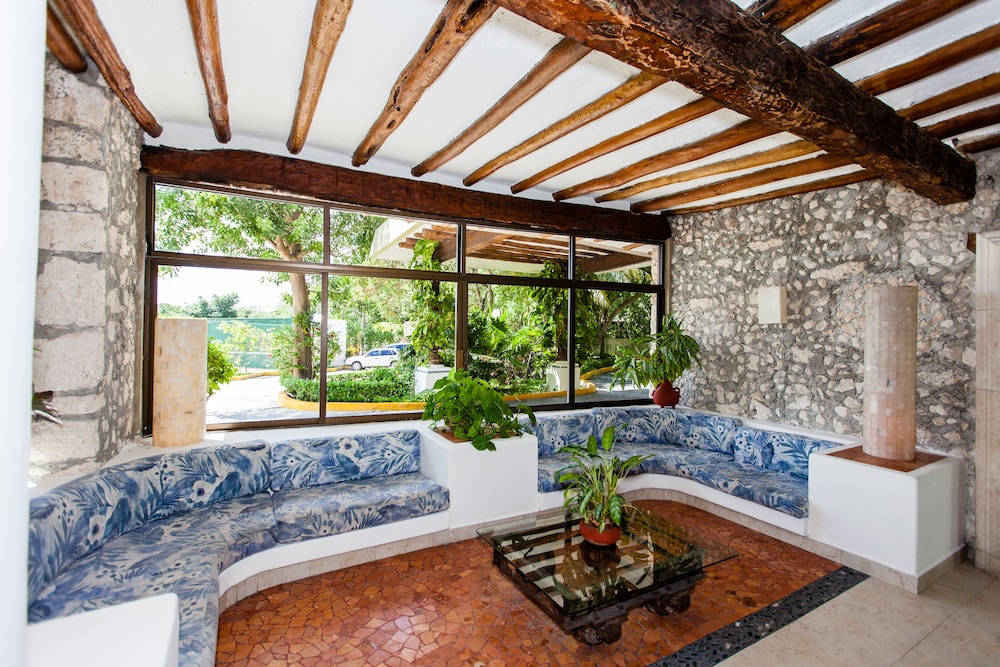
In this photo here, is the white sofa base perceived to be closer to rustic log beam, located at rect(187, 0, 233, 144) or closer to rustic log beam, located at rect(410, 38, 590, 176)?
rustic log beam, located at rect(410, 38, 590, 176)

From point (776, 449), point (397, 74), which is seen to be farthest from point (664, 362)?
point (397, 74)

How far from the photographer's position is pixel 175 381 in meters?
3.15

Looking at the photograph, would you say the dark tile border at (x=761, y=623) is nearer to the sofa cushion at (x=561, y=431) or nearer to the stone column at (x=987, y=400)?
the stone column at (x=987, y=400)

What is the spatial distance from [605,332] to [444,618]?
3734 mm

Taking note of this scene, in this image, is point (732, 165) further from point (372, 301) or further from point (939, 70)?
point (372, 301)

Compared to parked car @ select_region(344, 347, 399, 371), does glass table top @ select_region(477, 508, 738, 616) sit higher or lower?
lower

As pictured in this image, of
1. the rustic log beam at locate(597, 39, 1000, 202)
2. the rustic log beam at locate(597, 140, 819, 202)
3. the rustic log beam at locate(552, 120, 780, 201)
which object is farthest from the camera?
the rustic log beam at locate(597, 140, 819, 202)

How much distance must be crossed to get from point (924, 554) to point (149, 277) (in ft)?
17.2

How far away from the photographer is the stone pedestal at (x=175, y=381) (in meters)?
3.13

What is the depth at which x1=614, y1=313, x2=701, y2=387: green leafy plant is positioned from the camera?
15.9 feet

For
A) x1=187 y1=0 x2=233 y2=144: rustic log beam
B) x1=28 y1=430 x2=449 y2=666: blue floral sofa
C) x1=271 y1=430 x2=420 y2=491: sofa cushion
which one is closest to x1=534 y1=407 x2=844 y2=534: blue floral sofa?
x1=271 y1=430 x2=420 y2=491: sofa cushion

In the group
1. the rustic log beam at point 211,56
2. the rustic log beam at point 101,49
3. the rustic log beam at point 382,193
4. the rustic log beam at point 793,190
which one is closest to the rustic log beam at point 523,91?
the rustic log beam at point 382,193

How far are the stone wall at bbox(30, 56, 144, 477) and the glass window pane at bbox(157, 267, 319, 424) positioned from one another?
0.83m

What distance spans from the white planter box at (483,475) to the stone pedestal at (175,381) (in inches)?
61.8
